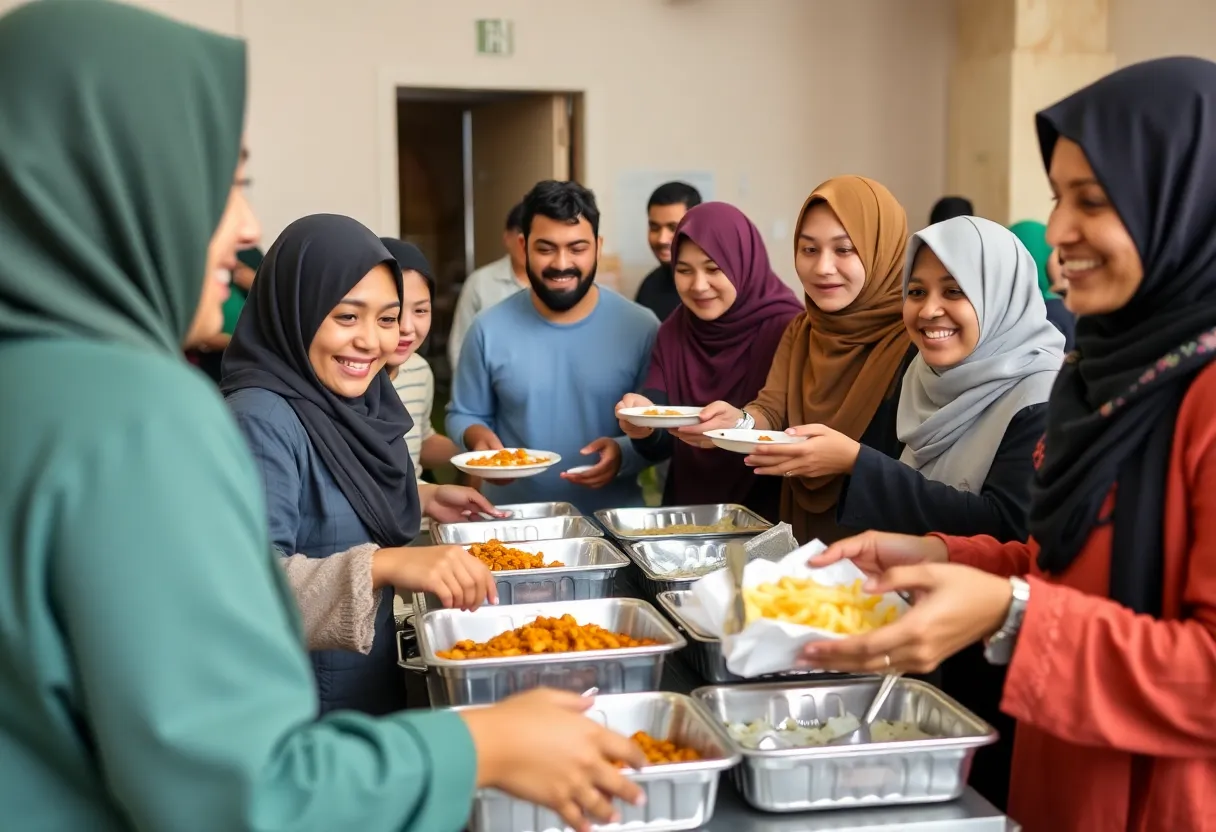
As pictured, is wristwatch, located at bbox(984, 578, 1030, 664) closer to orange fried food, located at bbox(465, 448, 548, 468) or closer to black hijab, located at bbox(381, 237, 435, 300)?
orange fried food, located at bbox(465, 448, 548, 468)

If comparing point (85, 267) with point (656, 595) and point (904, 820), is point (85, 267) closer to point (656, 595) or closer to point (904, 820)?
point (904, 820)

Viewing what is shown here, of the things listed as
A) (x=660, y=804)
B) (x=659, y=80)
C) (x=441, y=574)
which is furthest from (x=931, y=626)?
(x=659, y=80)

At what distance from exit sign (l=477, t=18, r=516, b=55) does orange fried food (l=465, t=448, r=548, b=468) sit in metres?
3.33

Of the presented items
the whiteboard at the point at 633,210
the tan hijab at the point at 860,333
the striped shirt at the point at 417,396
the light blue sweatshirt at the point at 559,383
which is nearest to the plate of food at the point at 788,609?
the tan hijab at the point at 860,333

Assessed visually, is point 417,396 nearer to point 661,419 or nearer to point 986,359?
point 661,419

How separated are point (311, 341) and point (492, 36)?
3903mm

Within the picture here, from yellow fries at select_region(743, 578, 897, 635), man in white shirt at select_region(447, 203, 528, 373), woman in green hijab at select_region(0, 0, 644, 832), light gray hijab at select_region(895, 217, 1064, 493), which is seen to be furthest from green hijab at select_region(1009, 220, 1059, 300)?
woman in green hijab at select_region(0, 0, 644, 832)

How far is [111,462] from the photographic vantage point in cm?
80

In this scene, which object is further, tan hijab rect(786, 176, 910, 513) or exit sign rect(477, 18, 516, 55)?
exit sign rect(477, 18, 516, 55)

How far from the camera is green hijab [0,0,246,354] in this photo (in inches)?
34.9

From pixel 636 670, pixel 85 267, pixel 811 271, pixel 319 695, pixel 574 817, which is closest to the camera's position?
pixel 85 267

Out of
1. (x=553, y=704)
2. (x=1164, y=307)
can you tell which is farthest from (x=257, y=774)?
(x=1164, y=307)

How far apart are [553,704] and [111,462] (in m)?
0.50

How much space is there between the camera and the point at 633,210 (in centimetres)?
593
